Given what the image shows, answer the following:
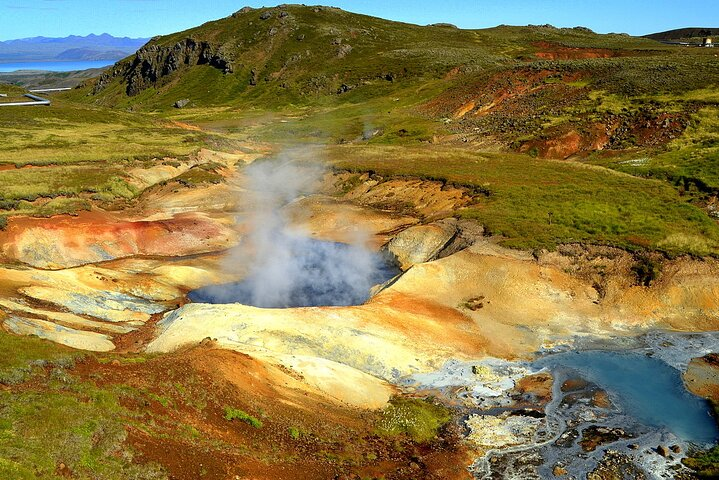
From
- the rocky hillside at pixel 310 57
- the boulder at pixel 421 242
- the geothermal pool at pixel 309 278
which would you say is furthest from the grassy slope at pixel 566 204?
the rocky hillside at pixel 310 57

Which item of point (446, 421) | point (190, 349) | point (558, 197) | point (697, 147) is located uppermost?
point (697, 147)

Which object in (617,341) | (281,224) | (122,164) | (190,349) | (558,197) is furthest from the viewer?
(122,164)

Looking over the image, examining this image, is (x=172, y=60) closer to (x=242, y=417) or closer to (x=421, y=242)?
(x=421, y=242)

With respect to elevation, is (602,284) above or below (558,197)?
below

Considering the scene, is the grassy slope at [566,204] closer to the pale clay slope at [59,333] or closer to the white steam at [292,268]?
the white steam at [292,268]

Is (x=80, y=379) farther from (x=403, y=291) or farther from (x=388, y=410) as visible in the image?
(x=403, y=291)

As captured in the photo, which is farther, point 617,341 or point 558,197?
point 558,197

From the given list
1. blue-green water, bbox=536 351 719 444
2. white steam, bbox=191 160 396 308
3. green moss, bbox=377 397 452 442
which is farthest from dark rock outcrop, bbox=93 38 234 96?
green moss, bbox=377 397 452 442

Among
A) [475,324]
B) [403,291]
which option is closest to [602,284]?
[475,324]
